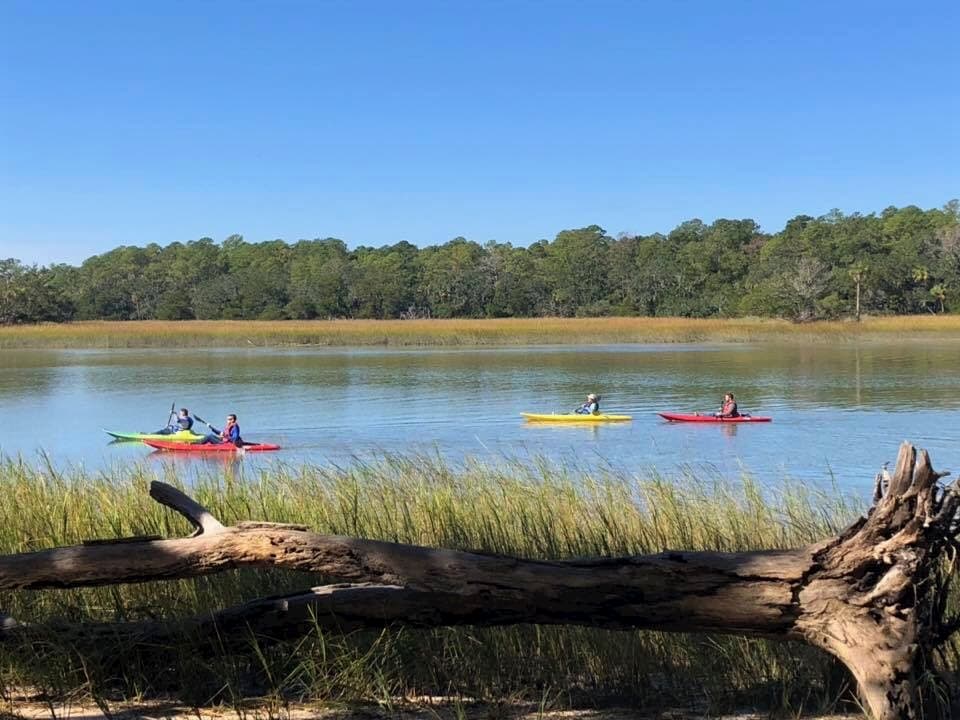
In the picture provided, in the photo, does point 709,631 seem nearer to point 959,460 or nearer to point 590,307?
point 959,460

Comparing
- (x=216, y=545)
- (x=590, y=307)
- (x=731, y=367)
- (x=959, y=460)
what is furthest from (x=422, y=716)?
(x=590, y=307)

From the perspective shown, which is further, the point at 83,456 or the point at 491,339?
the point at 491,339

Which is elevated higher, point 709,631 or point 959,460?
point 709,631

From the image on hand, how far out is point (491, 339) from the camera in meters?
59.0

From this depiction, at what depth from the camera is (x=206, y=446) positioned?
68.8ft

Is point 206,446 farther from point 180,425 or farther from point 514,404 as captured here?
point 514,404

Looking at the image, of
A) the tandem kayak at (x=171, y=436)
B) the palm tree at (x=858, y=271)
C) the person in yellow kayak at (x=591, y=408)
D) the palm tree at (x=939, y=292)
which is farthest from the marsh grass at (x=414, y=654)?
the palm tree at (x=939, y=292)

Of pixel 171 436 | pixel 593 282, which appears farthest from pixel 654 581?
pixel 593 282

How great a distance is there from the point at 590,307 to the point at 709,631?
9188cm

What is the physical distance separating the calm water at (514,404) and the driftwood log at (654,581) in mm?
4879

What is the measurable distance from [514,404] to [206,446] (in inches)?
393

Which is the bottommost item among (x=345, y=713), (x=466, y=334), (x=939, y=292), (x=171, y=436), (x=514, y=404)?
(x=514, y=404)

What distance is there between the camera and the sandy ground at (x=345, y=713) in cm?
423

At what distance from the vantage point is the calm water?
19.2m
